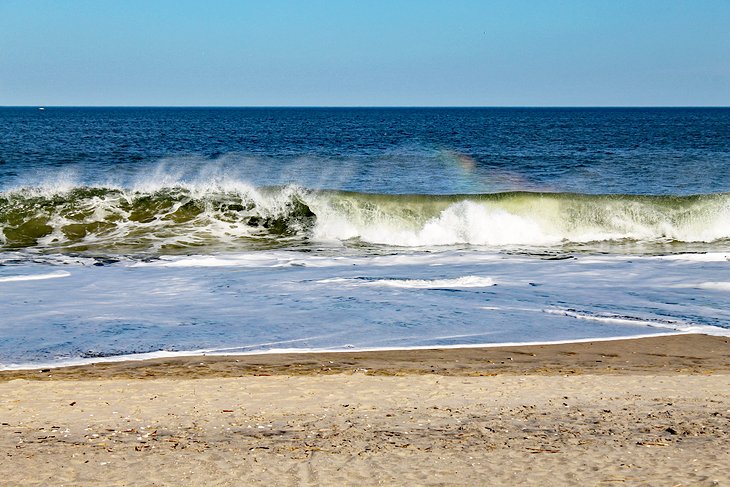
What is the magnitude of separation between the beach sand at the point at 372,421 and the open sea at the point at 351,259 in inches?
37.6

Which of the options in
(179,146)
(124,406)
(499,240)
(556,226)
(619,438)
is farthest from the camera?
(179,146)

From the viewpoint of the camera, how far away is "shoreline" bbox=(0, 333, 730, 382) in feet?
25.2

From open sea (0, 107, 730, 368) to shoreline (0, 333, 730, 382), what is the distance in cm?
33

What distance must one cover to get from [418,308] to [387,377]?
10.4 feet

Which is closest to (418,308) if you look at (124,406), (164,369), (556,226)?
(164,369)

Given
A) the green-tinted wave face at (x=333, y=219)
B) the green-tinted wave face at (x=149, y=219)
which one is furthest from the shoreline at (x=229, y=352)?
the green-tinted wave face at (x=333, y=219)

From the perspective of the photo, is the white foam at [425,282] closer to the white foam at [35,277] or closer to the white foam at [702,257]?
the white foam at [35,277]

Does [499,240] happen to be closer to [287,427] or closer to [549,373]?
[549,373]

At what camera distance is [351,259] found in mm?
15383

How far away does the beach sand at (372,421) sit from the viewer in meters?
5.00

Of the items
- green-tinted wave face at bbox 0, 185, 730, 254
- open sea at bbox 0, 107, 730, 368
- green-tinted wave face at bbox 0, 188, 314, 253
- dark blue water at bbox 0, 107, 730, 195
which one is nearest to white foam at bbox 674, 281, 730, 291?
open sea at bbox 0, 107, 730, 368

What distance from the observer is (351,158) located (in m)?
42.5

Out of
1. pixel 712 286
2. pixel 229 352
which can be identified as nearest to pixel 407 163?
pixel 712 286

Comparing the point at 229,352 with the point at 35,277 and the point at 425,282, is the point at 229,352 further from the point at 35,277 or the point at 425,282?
the point at 35,277
